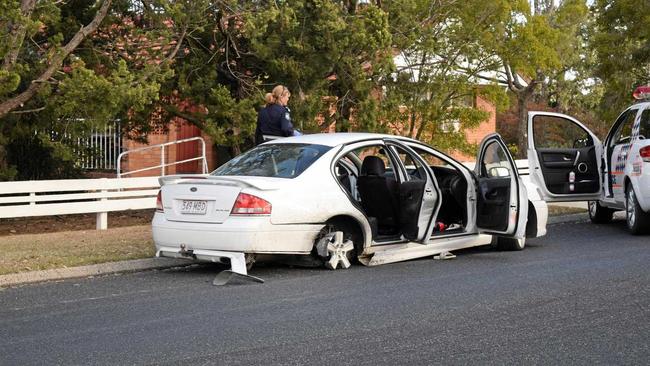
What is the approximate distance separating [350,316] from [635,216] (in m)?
6.94

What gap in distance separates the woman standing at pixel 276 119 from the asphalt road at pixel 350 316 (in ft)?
Answer: 8.43

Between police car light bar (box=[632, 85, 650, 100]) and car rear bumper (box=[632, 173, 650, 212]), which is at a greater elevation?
police car light bar (box=[632, 85, 650, 100])

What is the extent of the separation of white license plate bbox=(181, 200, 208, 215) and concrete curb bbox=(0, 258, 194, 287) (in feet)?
3.64

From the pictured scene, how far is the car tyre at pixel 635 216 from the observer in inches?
512

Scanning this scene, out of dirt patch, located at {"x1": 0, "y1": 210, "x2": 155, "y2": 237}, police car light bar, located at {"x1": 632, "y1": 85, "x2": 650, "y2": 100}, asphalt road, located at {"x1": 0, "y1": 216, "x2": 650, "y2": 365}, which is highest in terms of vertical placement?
police car light bar, located at {"x1": 632, "y1": 85, "x2": 650, "y2": 100}

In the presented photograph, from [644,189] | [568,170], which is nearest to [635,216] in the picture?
[644,189]

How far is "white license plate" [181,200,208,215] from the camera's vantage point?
9562mm

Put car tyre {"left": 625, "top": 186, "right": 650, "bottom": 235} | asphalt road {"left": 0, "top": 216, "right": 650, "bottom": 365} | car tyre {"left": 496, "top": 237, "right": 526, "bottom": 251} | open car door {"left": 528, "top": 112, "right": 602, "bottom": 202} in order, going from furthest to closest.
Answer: open car door {"left": 528, "top": 112, "right": 602, "bottom": 202}
car tyre {"left": 625, "top": 186, "right": 650, "bottom": 235}
car tyre {"left": 496, "top": 237, "right": 526, "bottom": 251}
asphalt road {"left": 0, "top": 216, "right": 650, "bottom": 365}

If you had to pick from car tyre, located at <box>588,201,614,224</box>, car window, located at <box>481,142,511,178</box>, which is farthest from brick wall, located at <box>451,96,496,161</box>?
car window, located at <box>481,142,511,178</box>

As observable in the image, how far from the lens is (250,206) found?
934cm

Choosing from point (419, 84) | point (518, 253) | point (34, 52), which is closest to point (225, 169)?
point (518, 253)

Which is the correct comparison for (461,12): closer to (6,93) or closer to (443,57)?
(443,57)

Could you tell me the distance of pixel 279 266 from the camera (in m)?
10.5

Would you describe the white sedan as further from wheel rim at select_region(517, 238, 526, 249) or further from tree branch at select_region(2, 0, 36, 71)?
tree branch at select_region(2, 0, 36, 71)
